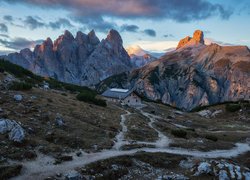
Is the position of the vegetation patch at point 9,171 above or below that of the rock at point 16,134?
below

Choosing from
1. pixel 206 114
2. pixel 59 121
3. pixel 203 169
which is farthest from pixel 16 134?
pixel 206 114

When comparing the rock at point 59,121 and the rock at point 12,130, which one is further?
the rock at point 59,121

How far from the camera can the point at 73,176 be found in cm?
2689

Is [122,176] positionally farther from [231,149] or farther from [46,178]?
[231,149]

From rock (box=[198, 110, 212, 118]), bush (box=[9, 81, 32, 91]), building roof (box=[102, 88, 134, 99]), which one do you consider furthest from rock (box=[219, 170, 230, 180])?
building roof (box=[102, 88, 134, 99])

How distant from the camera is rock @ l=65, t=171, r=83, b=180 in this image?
26.6 metres

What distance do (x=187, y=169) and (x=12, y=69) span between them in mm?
69301

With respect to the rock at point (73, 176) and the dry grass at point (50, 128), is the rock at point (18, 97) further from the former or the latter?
the rock at point (73, 176)

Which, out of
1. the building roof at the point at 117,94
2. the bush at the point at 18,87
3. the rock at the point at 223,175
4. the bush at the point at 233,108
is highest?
the bush at the point at 18,87

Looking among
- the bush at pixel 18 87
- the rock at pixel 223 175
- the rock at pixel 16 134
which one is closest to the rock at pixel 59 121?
the rock at pixel 16 134

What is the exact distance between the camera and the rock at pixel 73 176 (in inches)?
1048

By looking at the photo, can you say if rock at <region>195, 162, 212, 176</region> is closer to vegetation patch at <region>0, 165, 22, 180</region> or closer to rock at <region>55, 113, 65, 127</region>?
vegetation patch at <region>0, 165, 22, 180</region>

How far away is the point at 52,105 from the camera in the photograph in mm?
54656

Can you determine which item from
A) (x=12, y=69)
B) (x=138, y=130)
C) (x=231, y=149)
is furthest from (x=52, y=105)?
(x=12, y=69)
